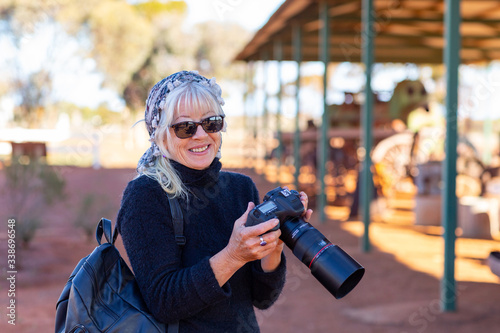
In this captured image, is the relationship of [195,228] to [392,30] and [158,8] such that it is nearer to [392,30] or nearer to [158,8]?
[392,30]

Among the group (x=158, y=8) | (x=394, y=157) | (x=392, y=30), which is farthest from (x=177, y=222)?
(x=158, y=8)

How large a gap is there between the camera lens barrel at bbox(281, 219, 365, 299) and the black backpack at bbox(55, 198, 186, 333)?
1.01 ft

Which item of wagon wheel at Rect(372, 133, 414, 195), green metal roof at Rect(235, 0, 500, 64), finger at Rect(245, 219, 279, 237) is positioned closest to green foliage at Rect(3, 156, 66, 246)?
green metal roof at Rect(235, 0, 500, 64)

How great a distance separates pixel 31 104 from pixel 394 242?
18.0 m

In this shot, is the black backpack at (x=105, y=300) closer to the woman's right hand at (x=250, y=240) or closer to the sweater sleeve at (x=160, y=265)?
the sweater sleeve at (x=160, y=265)

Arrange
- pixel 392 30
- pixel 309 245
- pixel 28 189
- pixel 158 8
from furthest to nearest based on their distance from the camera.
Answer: pixel 158 8, pixel 392 30, pixel 28 189, pixel 309 245

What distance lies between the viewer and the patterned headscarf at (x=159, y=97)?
5.33ft

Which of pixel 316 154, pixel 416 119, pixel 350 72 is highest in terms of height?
pixel 350 72

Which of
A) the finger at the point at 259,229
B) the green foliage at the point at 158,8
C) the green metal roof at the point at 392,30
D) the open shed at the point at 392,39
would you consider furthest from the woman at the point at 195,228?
the green foliage at the point at 158,8

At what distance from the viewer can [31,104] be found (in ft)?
71.1

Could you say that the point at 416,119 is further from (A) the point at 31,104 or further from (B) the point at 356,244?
(A) the point at 31,104

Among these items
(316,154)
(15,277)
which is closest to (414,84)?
(316,154)

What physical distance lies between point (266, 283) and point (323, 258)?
11.5 inches

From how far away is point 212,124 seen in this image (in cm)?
168
